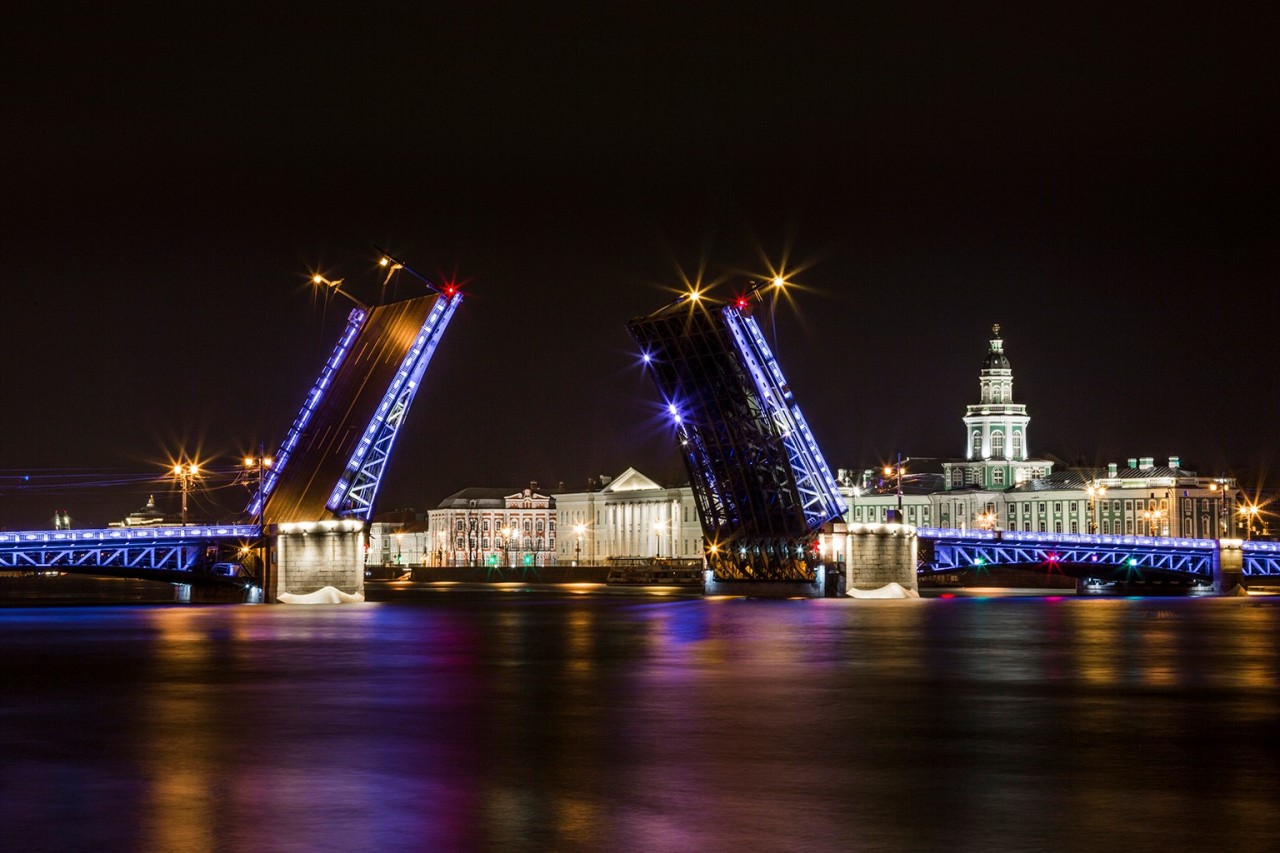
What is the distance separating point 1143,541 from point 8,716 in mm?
68040

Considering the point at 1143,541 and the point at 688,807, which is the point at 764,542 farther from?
the point at 688,807

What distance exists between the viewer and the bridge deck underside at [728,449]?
188 ft

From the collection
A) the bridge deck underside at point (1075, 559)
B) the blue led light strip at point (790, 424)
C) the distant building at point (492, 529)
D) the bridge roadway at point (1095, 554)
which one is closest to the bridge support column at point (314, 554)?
the blue led light strip at point (790, 424)

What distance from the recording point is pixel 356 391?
55.5 metres

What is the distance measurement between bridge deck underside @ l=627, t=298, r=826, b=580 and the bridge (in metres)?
7.41

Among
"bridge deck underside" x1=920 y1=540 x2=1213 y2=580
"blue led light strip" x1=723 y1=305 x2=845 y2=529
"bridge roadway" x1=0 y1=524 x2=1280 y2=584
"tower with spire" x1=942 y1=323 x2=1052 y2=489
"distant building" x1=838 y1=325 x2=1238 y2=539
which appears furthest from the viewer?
"tower with spire" x1=942 y1=323 x2=1052 y2=489

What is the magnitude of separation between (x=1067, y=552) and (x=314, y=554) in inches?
1345

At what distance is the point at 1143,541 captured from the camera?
80.1m

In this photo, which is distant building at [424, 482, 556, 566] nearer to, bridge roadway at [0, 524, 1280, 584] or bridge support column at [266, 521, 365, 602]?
bridge roadway at [0, 524, 1280, 584]

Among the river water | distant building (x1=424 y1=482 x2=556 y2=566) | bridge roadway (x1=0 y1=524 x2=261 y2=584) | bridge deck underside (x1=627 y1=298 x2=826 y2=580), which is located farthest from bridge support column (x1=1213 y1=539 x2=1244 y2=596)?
distant building (x1=424 y1=482 x2=556 y2=566)

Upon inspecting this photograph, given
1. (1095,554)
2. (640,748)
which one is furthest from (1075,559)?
(640,748)

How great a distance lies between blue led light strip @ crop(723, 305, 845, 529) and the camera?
56031 mm

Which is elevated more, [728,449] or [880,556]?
[728,449]

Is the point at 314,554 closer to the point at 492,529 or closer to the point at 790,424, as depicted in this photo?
the point at 790,424
